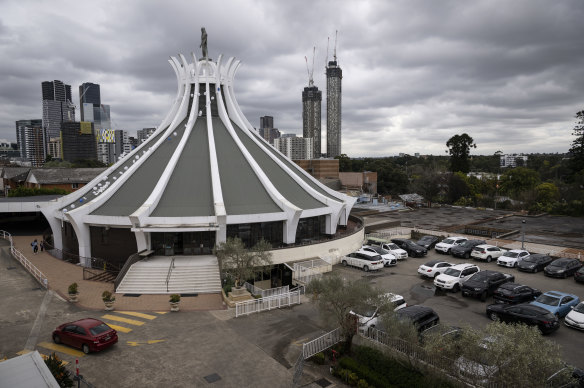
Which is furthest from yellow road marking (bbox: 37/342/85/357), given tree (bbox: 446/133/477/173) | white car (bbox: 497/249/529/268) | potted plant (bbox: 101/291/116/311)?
tree (bbox: 446/133/477/173)

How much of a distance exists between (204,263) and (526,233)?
122ft

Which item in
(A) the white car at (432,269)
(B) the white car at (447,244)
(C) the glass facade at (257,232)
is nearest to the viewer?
(A) the white car at (432,269)

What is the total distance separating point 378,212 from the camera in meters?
57.0

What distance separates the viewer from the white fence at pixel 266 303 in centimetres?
1862

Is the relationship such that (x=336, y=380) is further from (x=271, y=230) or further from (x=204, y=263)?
(x=271, y=230)

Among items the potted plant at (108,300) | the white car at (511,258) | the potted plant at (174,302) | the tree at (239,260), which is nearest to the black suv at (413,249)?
the white car at (511,258)

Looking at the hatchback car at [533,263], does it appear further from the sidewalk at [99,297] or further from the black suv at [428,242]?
the sidewalk at [99,297]

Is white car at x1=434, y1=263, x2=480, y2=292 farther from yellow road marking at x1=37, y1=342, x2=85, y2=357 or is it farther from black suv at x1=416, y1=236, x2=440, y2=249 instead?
yellow road marking at x1=37, y1=342, x2=85, y2=357

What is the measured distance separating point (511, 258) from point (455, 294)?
→ 357 inches

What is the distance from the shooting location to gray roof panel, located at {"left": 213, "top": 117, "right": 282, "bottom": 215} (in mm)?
27561

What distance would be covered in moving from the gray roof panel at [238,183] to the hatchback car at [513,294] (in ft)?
50.1

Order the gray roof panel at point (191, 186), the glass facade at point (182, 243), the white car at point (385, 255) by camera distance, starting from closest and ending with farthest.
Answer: the glass facade at point (182, 243)
the gray roof panel at point (191, 186)
the white car at point (385, 255)

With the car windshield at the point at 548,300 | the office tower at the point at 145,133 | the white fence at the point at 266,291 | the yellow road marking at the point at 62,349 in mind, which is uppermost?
the office tower at the point at 145,133

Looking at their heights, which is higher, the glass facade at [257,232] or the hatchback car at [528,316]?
the glass facade at [257,232]
